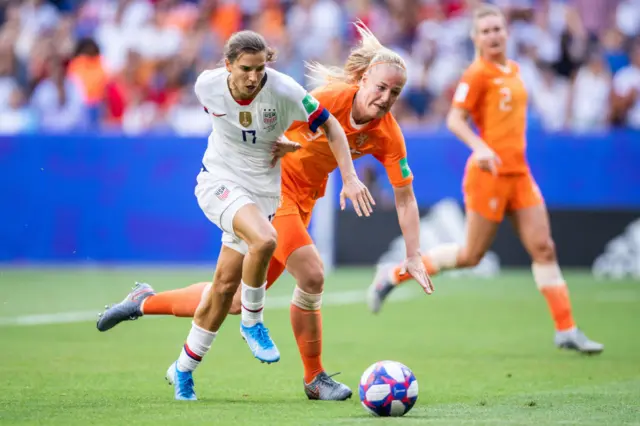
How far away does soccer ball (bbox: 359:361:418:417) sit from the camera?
6.12m

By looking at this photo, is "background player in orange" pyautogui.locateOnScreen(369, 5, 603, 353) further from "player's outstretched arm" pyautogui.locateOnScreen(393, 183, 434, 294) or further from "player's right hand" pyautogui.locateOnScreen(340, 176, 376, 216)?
"player's right hand" pyautogui.locateOnScreen(340, 176, 376, 216)

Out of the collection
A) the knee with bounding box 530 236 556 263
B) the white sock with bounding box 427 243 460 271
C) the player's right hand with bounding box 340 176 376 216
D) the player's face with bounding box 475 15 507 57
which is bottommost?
the white sock with bounding box 427 243 460 271

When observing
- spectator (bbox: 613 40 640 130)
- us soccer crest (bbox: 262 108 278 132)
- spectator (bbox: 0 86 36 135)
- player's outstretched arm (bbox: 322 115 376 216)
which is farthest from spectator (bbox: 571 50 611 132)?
us soccer crest (bbox: 262 108 278 132)

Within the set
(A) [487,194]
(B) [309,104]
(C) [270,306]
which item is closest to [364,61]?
(B) [309,104]

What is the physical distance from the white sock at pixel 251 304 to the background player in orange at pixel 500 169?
3163 millimetres

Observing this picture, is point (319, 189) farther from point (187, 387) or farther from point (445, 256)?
point (445, 256)

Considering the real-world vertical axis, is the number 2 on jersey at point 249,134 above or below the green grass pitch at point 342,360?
above

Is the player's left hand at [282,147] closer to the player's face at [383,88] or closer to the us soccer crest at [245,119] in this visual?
the us soccer crest at [245,119]

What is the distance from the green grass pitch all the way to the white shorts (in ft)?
3.21

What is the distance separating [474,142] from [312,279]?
2.75 metres

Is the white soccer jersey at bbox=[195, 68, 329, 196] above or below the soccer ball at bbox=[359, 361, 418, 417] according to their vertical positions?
above

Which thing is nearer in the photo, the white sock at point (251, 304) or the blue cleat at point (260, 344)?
the blue cleat at point (260, 344)

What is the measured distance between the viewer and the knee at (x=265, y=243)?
20.9 feet

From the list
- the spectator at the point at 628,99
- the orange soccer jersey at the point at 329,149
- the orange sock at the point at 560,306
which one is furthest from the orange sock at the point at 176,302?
the spectator at the point at 628,99
